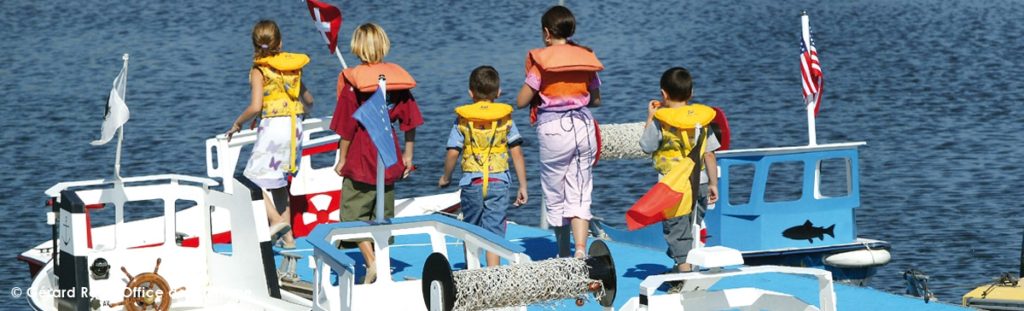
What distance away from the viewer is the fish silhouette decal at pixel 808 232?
43.6 ft

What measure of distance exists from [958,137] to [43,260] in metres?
16.2

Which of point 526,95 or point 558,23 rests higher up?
point 558,23

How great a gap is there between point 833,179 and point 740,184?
1.29 meters

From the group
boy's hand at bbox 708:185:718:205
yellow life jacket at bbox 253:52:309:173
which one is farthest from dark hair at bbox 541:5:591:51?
yellow life jacket at bbox 253:52:309:173

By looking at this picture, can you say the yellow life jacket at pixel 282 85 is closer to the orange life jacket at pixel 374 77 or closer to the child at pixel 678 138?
the orange life jacket at pixel 374 77

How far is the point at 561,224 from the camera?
10.7 metres

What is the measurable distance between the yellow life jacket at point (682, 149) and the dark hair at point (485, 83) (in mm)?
999

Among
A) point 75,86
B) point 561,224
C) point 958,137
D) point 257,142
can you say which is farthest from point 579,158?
point 75,86

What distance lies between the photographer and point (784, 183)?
23078 mm

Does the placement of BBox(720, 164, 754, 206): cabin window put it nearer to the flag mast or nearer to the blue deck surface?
the flag mast

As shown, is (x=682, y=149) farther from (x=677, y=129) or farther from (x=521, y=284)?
(x=521, y=284)

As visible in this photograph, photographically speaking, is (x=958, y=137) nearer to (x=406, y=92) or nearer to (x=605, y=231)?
(x=605, y=231)

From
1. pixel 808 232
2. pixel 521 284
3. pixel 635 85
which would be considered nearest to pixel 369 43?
pixel 521 284

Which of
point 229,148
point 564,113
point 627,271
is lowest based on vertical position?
point 627,271
